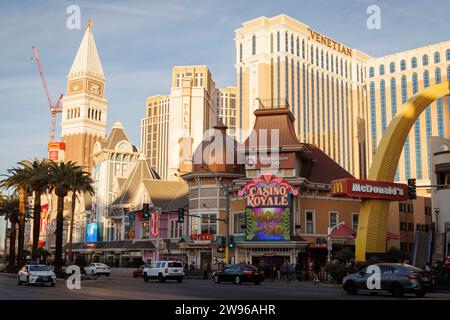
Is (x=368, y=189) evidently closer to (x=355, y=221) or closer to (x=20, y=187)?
(x=355, y=221)

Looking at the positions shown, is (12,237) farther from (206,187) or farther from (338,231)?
(338,231)

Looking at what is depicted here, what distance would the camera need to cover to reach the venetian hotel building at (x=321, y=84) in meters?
177

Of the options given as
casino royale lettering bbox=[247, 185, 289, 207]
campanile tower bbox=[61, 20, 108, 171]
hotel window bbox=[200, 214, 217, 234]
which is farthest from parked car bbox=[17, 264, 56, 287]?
campanile tower bbox=[61, 20, 108, 171]

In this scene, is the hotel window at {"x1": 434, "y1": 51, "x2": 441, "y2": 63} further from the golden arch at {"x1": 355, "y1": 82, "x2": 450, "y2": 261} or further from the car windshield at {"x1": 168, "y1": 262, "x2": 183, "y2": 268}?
the car windshield at {"x1": 168, "y1": 262, "x2": 183, "y2": 268}

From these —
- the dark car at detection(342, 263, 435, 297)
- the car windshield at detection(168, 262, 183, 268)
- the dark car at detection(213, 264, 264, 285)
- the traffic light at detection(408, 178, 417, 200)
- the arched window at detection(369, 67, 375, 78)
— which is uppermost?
the arched window at detection(369, 67, 375, 78)

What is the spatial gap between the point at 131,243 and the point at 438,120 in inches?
4972

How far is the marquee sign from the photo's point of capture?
174ft

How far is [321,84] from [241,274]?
159 meters

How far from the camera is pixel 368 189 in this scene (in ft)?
→ 136

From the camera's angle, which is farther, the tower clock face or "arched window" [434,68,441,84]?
the tower clock face

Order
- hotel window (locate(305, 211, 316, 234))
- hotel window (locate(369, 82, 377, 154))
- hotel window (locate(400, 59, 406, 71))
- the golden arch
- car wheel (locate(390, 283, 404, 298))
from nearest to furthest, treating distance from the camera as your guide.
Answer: car wheel (locate(390, 283, 404, 298)) < the golden arch < hotel window (locate(305, 211, 316, 234)) < hotel window (locate(400, 59, 406, 71)) < hotel window (locate(369, 82, 377, 154))

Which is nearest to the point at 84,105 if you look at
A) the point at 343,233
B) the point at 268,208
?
the point at 268,208

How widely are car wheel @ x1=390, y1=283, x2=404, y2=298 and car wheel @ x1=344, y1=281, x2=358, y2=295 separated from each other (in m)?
2.36
